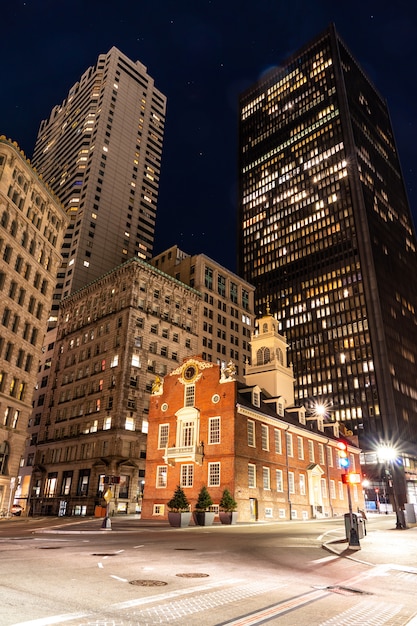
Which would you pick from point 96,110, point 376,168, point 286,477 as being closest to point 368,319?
point 376,168

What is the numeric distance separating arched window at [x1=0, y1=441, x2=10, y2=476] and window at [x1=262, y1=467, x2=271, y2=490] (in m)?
27.1

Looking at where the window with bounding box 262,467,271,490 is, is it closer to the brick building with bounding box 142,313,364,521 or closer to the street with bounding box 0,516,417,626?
A: the brick building with bounding box 142,313,364,521

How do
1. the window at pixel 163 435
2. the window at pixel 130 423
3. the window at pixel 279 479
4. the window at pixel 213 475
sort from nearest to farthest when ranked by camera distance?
the window at pixel 213 475 < the window at pixel 279 479 < the window at pixel 163 435 < the window at pixel 130 423

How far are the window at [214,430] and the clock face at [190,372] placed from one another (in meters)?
5.53

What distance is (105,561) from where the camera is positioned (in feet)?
43.2

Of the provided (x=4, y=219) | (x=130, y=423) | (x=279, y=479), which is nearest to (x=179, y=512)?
(x=279, y=479)

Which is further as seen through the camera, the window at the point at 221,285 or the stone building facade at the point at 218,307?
the window at the point at 221,285

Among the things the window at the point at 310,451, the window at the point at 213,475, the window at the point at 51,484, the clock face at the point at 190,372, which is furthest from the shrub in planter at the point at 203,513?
the window at the point at 51,484

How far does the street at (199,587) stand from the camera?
24.7ft

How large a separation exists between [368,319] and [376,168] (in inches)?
2614

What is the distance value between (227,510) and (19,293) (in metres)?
33.1

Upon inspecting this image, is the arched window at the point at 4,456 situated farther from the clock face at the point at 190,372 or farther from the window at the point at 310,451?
the window at the point at 310,451

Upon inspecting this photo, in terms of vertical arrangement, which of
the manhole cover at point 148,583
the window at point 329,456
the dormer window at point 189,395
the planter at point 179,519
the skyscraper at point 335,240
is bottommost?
the manhole cover at point 148,583

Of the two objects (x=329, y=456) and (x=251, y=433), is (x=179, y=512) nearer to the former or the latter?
(x=251, y=433)
